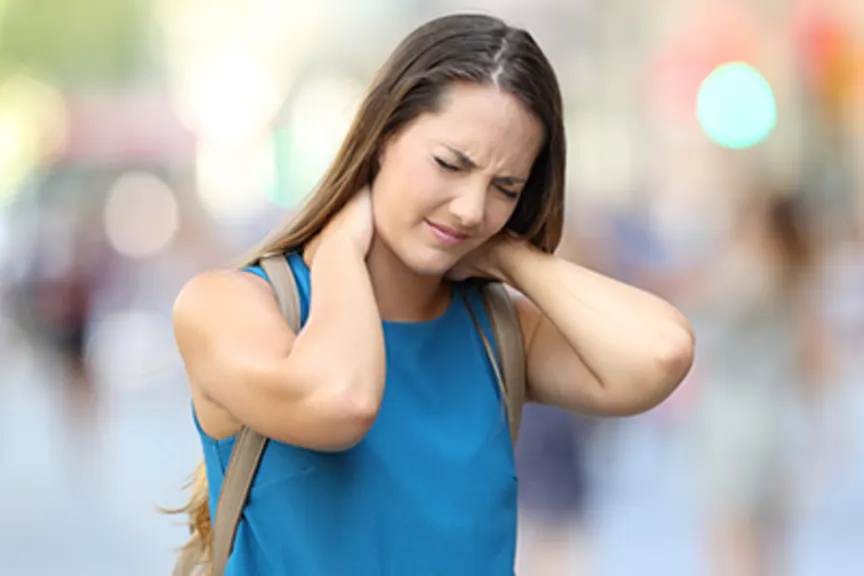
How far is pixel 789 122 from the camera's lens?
16000mm

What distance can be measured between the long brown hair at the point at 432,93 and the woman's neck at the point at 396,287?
107 millimetres

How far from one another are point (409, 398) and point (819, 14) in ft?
53.1

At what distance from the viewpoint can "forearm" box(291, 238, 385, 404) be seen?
168 cm

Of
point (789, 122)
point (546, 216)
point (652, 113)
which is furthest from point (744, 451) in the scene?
point (652, 113)

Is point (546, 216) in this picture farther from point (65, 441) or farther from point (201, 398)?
point (65, 441)

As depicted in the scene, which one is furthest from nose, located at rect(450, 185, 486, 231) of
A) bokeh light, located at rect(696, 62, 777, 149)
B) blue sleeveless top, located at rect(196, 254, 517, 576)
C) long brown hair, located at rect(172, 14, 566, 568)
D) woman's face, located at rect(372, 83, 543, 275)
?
bokeh light, located at rect(696, 62, 777, 149)

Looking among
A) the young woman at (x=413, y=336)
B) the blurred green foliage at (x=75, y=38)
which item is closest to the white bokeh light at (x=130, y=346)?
the young woman at (x=413, y=336)

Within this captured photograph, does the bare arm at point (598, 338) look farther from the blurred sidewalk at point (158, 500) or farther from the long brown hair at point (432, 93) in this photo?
the blurred sidewalk at point (158, 500)

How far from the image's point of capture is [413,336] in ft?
6.63

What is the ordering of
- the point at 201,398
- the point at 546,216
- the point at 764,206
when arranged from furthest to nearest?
1. the point at 764,206
2. the point at 546,216
3. the point at 201,398

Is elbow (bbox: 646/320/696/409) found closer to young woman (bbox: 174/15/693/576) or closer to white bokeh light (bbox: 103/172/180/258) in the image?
young woman (bbox: 174/15/693/576)

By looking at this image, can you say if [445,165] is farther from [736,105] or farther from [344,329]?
[736,105]

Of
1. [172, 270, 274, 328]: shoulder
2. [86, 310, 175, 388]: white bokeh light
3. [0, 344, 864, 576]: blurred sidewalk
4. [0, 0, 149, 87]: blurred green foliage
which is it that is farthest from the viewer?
[0, 0, 149, 87]: blurred green foliage

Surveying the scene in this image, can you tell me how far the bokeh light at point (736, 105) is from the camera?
14.3 metres
